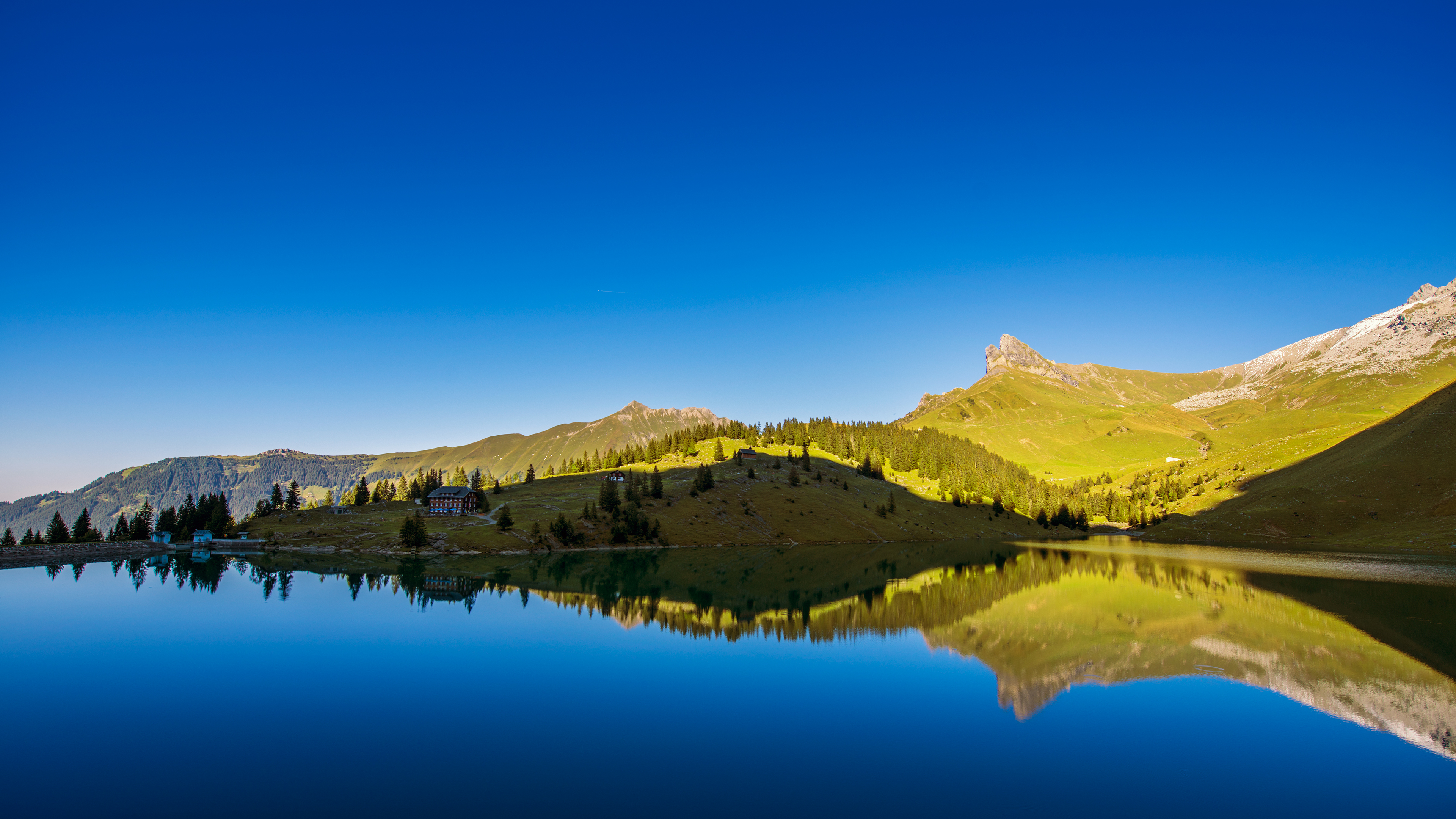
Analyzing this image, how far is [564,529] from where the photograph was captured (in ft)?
395

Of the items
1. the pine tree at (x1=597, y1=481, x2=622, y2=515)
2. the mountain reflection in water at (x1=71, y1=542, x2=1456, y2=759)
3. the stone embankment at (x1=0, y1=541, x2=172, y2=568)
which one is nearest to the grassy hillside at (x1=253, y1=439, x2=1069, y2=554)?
the pine tree at (x1=597, y1=481, x2=622, y2=515)

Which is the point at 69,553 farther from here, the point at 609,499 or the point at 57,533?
the point at 609,499

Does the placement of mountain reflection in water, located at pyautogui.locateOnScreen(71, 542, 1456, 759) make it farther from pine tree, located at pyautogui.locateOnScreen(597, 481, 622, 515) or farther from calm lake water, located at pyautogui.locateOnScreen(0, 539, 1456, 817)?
pine tree, located at pyautogui.locateOnScreen(597, 481, 622, 515)

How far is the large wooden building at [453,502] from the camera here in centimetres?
14388

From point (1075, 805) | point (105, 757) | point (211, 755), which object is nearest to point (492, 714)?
point (211, 755)

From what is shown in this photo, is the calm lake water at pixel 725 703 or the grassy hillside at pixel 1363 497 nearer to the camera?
the calm lake water at pixel 725 703

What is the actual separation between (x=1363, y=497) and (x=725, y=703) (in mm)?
195871

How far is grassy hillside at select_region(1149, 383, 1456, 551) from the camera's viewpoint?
136 metres

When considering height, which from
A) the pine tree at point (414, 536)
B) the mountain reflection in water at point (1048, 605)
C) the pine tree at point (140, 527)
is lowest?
the mountain reflection in water at point (1048, 605)

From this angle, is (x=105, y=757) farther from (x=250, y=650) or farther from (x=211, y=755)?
(x=250, y=650)

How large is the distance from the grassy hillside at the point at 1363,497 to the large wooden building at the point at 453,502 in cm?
17997

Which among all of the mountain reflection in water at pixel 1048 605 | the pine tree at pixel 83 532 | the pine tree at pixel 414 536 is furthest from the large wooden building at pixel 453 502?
the pine tree at pixel 83 532

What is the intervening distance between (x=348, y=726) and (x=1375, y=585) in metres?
101

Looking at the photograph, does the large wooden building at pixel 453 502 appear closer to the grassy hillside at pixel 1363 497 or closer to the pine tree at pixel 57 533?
the pine tree at pixel 57 533
